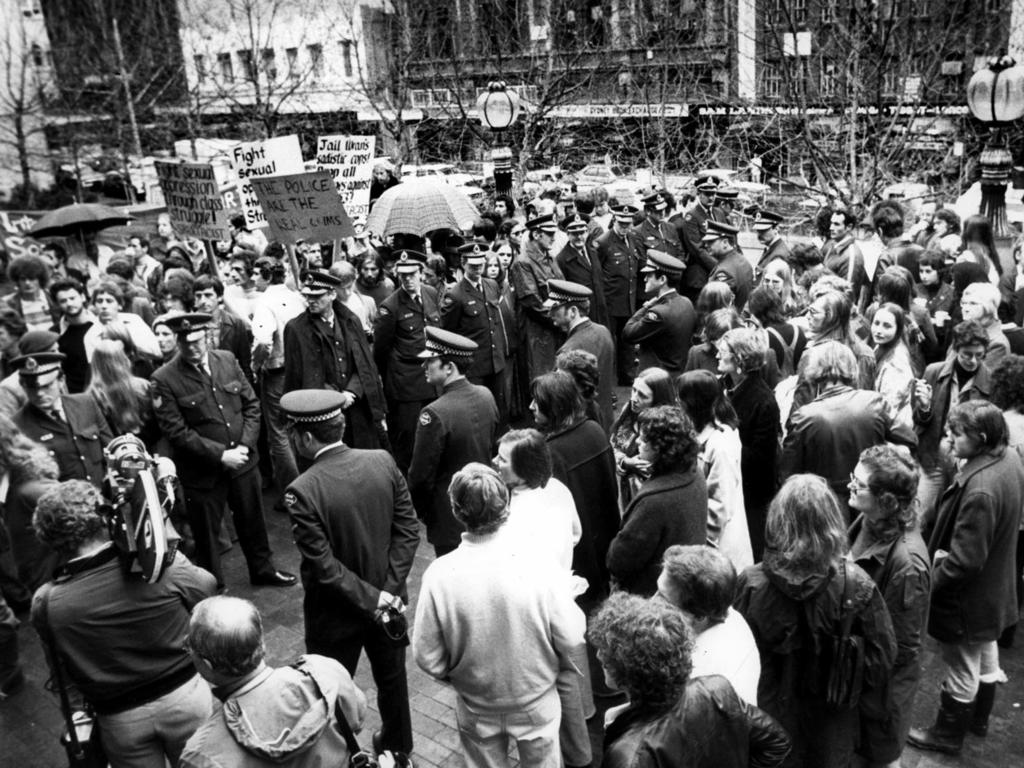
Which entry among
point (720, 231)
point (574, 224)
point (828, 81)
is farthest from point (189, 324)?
point (828, 81)

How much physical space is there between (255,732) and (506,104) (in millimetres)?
9456

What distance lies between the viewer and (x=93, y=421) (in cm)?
626

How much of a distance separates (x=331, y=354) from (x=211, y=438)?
1194 millimetres

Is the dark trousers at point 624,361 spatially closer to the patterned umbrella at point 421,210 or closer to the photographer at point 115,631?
the patterned umbrella at point 421,210

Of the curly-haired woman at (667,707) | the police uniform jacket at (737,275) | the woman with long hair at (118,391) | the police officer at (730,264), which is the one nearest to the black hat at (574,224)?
the police officer at (730,264)

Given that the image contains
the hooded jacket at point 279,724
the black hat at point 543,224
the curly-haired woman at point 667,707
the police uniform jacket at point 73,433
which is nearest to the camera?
the curly-haired woman at point 667,707

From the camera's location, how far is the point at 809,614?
3.58 m

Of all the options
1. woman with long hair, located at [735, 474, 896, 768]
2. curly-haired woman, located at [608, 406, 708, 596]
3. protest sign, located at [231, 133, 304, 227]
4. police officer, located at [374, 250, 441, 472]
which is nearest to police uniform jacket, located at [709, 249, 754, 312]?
police officer, located at [374, 250, 441, 472]

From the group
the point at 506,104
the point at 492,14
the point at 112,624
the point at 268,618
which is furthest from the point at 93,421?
the point at 492,14

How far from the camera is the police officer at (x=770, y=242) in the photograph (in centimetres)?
941

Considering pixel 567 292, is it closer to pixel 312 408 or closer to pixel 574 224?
pixel 312 408

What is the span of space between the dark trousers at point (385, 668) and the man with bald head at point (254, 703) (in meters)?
1.38

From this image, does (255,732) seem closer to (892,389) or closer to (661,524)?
(661,524)

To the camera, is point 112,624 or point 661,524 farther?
point 661,524
